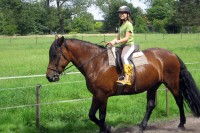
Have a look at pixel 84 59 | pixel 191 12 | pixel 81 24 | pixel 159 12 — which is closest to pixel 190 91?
pixel 84 59

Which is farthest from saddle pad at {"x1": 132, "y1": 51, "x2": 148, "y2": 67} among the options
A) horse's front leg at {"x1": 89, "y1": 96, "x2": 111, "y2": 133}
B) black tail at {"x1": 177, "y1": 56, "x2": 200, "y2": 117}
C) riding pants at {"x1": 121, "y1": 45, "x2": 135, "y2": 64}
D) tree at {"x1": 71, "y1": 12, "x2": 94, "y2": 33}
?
tree at {"x1": 71, "y1": 12, "x2": 94, "y2": 33}

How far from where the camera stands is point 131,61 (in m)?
6.85

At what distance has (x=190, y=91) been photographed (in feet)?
25.0

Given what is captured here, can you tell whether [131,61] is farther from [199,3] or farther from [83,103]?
[199,3]

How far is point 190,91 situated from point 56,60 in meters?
3.22

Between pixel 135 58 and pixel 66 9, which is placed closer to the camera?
pixel 135 58

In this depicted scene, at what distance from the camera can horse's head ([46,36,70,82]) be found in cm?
629

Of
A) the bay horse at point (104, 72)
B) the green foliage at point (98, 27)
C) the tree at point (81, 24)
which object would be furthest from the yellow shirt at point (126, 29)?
the green foliage at point (98, 27)

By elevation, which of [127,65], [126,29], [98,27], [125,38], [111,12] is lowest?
[127,65]

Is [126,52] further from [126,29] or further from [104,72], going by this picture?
[104,72]

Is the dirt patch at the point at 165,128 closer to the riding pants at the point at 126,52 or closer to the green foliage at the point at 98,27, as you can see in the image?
the riding pants at the point at 126,52

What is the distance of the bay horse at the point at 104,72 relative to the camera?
6391 mm

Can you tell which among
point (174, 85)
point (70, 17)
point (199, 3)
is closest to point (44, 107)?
point (174, 85)

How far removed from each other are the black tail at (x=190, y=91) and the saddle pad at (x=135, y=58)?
1.19m
